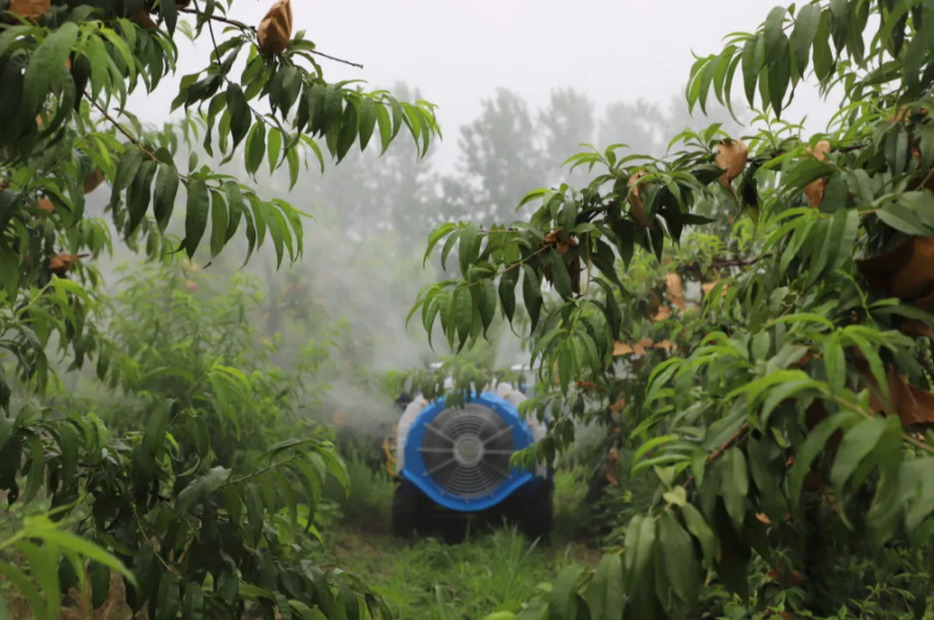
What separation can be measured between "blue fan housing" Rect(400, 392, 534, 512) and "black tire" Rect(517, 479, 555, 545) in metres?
0.09

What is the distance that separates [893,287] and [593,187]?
14.3 inches

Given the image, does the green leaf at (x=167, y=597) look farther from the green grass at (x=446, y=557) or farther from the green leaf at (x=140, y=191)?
the green grass at (x=446, y=557)

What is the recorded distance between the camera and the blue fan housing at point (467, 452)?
11.3 feet

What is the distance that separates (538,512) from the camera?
3.55 meters

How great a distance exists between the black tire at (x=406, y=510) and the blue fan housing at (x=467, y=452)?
83mm

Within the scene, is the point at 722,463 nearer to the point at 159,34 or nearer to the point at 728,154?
the point at 728,154

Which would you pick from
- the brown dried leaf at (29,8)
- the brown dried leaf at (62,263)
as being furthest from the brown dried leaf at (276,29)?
the brown dried leaf at (62,263)

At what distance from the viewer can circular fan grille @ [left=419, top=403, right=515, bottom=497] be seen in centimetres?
344

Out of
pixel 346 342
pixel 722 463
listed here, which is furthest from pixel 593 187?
pixel 346 342

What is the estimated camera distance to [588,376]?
96.0 inches

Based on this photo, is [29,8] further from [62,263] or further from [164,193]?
[62,263]

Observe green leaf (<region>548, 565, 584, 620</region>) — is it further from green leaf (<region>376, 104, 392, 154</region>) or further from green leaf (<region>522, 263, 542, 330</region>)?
green leaf (<region>376, 104, 392, 154</region>)

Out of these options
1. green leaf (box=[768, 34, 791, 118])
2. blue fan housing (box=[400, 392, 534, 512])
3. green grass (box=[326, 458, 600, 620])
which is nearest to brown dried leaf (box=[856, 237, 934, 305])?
green leaf (box=[768, 34, 791, 118])

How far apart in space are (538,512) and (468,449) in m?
0.39
